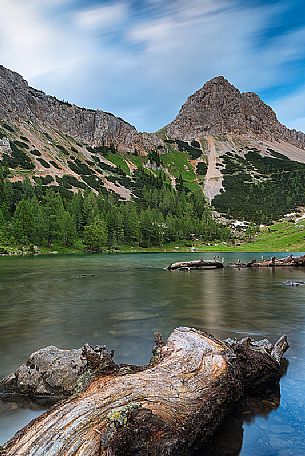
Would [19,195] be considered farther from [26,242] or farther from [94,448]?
[94,448]

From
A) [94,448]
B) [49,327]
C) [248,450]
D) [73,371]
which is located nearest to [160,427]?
[94,448]

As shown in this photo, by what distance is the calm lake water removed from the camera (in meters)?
8.81

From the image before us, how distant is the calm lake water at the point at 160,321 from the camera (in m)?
8.81

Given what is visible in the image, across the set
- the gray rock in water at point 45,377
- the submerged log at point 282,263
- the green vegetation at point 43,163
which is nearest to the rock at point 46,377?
the gray rock in water at point 45,377

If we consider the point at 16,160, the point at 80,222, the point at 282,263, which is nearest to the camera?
the point at 282,263

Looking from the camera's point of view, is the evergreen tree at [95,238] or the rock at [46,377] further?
the evergreen tree at [95,238]

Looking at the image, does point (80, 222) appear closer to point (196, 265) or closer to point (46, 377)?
point (196, 265)

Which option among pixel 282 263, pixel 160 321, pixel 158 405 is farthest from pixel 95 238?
pixel 158 405

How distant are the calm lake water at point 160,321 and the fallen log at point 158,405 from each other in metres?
0.97

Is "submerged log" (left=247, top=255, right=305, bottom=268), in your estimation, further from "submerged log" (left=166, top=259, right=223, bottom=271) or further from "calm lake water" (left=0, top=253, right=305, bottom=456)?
"calm lake water" (left=0, top=253, right=305, bottom=456)

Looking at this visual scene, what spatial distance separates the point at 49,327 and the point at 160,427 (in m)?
14.0

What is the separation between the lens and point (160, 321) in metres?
20.6

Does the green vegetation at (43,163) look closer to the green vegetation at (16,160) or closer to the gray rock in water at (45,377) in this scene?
the green vegetation at (16,160)

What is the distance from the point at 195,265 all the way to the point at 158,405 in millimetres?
49081
